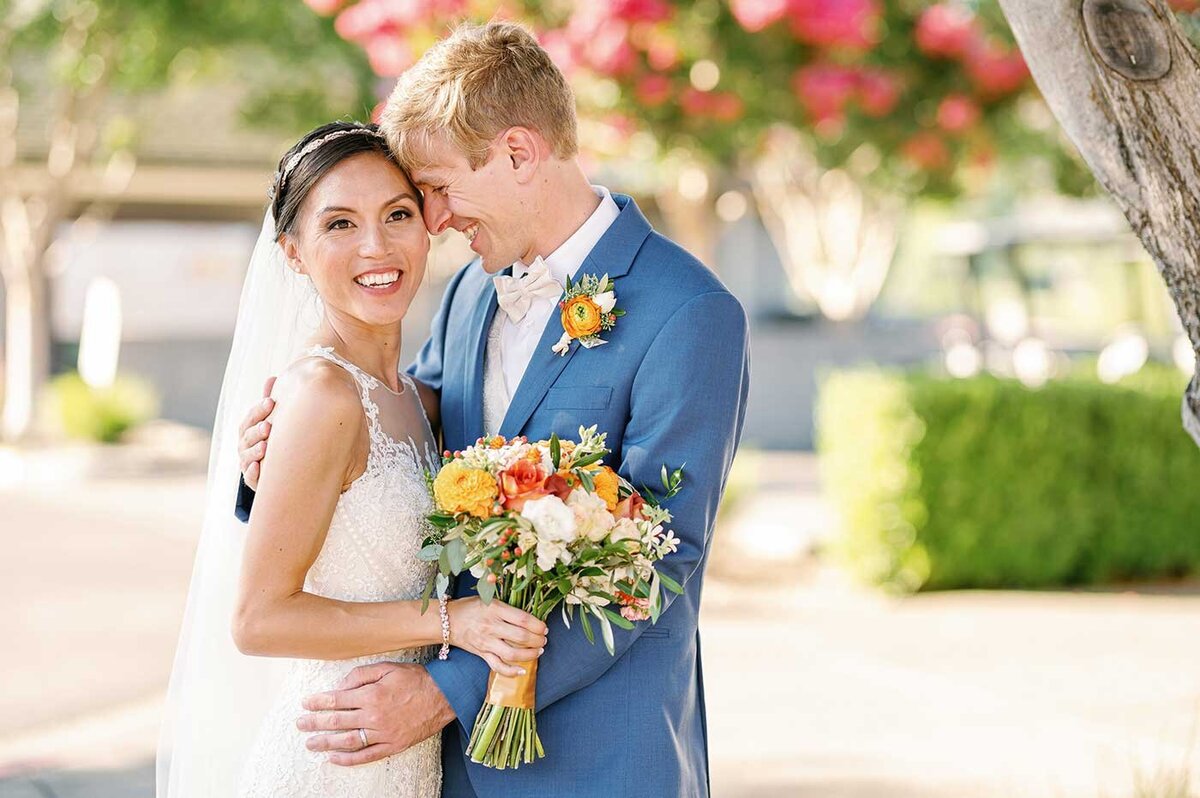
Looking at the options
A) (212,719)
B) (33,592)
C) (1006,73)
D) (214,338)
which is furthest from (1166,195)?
(214,338)

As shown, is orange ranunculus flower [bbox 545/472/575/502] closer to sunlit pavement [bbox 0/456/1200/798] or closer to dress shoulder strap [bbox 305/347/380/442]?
dress shoulder strap [bbox 305/347/380/442]

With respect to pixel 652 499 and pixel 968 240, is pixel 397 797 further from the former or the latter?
pixel 968 240

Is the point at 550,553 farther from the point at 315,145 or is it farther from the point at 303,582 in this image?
the point at 315,145

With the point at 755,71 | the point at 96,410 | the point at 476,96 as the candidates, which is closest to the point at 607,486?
the point at 476,96

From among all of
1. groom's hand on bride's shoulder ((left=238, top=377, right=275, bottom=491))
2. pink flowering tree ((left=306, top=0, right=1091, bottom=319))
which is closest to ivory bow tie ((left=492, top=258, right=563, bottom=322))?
groom's hand on bride's shoulder ((left=238, top=377, right=275, bottom=491))

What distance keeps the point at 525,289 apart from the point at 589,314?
8.9 inches

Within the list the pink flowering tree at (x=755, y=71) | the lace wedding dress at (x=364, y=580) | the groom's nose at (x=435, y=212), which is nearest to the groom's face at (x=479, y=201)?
the groom's nose at (x=435, y=212)

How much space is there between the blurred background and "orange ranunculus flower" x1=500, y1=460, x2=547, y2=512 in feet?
7.28

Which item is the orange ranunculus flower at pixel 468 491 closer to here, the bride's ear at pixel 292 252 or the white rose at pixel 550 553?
the white rose at pixel 550 553

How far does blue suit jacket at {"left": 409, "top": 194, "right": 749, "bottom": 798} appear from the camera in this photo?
8.37ft

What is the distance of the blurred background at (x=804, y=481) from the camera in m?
6.08

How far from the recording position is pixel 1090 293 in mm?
22438

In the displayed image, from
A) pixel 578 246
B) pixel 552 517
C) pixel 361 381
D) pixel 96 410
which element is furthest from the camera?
pixel 96 410

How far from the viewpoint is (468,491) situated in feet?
7.63
